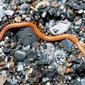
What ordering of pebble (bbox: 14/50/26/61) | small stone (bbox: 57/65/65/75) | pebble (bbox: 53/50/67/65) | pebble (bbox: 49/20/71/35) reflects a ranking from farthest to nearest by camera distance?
pebble (bbox: 49/20/71/35) < pebble (bbox: 14/50/26/61) < pebble (bbox: 53/50/67/65) < small stone (bbox: 57/65/65/75)

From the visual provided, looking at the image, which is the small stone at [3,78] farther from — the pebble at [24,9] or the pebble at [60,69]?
the pebble at [24,9]

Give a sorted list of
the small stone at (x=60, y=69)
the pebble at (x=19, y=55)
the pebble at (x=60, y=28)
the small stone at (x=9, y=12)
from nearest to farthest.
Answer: the small stone at (x=60, y=69)
the pebble at (x=19, y=55)
the pebble at (x=60, y=28)
the small stone at (x=9, y=12)

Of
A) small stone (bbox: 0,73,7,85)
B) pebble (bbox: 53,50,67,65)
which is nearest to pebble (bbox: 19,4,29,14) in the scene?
pebble (bbox: 53,50,67,65)

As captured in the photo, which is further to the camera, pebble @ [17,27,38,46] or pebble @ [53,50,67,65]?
pebble @ [17,27,38,46]

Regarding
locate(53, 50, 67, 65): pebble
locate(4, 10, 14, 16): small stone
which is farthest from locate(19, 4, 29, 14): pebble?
locate(53, 50, 67, 65): pebble

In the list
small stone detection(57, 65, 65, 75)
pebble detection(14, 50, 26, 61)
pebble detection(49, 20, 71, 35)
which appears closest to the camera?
small stone detection(57, 65, 65, 75)

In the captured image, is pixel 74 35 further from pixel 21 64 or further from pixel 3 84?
pixel 3 84

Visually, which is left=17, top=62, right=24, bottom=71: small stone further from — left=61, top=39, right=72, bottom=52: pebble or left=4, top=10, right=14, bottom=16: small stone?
left=4, top=10, right=14, bottom=16: small stone

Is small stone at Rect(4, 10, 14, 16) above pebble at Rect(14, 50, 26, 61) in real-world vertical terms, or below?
above

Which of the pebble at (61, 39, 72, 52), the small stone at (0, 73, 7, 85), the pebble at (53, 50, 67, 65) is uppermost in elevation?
the pebble at (61, 39, 72, 52)

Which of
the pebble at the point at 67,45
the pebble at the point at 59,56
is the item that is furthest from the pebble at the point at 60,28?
the pebble at the point at 59,56
